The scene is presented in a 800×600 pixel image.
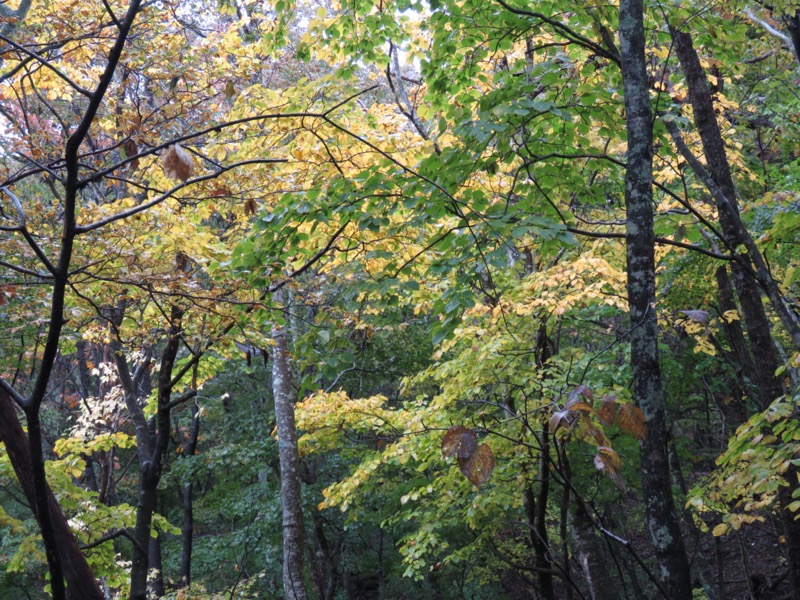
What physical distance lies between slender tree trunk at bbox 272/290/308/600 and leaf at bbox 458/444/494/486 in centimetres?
604

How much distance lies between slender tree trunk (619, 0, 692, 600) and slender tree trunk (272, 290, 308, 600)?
593cm

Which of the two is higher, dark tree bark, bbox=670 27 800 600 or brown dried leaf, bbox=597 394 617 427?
dark tree bark, bbox=670 27 800 600

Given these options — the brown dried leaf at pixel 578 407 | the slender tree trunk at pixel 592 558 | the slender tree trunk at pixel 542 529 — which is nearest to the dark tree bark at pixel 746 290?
the slender tree trunk at pixel 542 529

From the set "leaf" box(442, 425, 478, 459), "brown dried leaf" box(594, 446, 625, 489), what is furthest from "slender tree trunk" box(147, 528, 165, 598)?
"brown dried leaf" box(594, 446, 625, 489)

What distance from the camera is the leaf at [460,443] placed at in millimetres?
1938

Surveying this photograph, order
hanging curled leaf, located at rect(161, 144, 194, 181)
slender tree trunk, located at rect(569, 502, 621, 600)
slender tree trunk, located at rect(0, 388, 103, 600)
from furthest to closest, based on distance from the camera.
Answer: slender tree trunk, located at rect(569, 502, 621, 600), slender tree trunk, located at rect(0, 388, 103, 600), hanging curled leaf, located at rect(161, 144, 194, 181)

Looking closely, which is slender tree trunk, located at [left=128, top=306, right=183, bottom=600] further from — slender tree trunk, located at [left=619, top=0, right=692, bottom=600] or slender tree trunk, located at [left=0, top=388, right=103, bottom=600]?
slender tree trunk, located at [left=619, top=0, right=692, bottom=600]

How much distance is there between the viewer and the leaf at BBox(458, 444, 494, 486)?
1888mm

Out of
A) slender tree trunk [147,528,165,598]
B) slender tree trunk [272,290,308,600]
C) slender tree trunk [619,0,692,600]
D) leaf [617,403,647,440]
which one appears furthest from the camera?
slender tree trunk [147,528,165,598]

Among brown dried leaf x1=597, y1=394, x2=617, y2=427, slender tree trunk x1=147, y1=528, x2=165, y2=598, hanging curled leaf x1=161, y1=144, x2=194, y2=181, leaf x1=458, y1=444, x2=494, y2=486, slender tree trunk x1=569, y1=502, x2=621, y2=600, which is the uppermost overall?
hanging curled leaf x1=161, y1=144, x2=194, y2=181

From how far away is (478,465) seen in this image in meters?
1.93

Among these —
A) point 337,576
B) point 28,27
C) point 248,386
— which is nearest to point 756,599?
point 337,576

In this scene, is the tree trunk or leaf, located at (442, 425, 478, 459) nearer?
leaf, located at (442, 425, 478, 459)

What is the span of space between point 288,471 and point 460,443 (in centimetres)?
684
